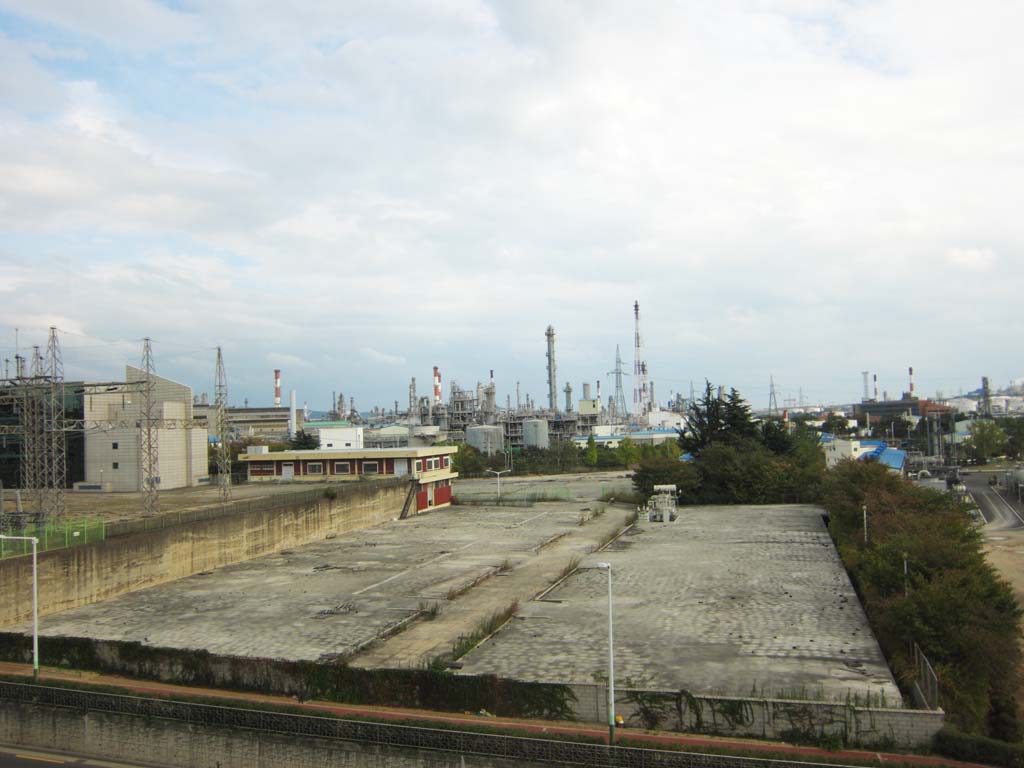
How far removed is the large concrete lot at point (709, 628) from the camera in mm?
14695

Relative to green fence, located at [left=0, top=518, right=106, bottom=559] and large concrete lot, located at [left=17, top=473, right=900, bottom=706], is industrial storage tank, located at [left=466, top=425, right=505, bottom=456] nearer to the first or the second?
large concrete lot, located at [left=17, top=473, right=900, bottom=706]

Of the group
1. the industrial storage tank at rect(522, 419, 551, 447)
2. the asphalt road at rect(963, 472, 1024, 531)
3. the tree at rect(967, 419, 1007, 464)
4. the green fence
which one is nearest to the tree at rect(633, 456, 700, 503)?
the asphalt road at rect(963, 472, 1024, 531)

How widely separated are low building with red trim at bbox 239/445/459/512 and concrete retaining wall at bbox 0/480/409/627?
244 inches

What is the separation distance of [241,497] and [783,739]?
100 ft

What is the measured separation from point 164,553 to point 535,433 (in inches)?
2741

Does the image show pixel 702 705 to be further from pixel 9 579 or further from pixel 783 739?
pixel 9 579

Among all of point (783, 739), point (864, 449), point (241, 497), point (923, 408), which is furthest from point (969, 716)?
point (923, 408)

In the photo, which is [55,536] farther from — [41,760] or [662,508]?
[662,508]

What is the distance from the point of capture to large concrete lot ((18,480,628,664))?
18219 mm

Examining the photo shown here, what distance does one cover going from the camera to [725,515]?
134 feet

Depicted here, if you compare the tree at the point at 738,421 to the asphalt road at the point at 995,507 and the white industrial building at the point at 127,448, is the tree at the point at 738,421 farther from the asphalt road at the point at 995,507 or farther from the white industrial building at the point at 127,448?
the white industrial building at the point at 127,448

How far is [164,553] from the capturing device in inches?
982

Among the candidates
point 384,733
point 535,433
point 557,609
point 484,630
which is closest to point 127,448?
point 557,609

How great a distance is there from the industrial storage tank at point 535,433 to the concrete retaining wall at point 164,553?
55369mm
